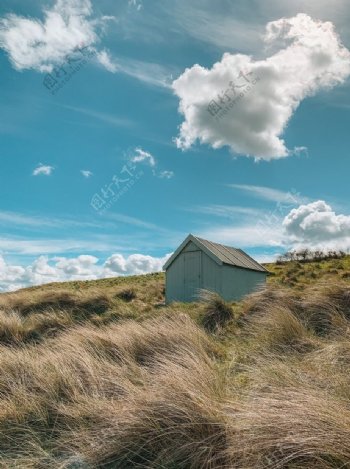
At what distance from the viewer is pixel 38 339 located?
1017 cm

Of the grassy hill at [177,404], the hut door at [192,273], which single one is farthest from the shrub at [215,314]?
the hut door at [192,273]

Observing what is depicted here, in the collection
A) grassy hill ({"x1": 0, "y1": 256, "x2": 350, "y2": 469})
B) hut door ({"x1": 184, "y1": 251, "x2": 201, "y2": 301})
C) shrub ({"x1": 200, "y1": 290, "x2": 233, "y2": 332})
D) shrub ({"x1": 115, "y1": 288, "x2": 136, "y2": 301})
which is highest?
hut door ({"x1": 184, "y1": 251, "x2": 201, "y2": 301})

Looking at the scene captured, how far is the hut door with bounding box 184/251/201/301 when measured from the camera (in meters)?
19.9

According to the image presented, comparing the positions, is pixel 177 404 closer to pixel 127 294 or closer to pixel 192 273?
pixel 127 294

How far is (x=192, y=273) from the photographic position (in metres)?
20.2

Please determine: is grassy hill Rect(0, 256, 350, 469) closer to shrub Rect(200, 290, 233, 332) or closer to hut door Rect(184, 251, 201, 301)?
shrub Rect(200, 290, 233, 332)

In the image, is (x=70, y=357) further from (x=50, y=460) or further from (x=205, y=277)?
(x=205, y=277)

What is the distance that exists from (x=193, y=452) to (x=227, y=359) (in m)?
3.40

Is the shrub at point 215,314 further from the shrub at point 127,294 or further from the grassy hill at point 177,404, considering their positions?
the shrub at point 127,294

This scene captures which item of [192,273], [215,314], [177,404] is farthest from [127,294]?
[177,404]

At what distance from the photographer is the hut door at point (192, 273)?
19933 mm

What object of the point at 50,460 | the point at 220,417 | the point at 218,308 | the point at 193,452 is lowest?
the point at 50,460

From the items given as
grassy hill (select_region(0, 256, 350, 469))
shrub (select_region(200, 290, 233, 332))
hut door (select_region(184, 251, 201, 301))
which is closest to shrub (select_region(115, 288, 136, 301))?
hut door (select_region(184, 251, 201, 301))

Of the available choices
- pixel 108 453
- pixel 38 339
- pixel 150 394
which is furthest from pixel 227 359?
pixel 38 339
